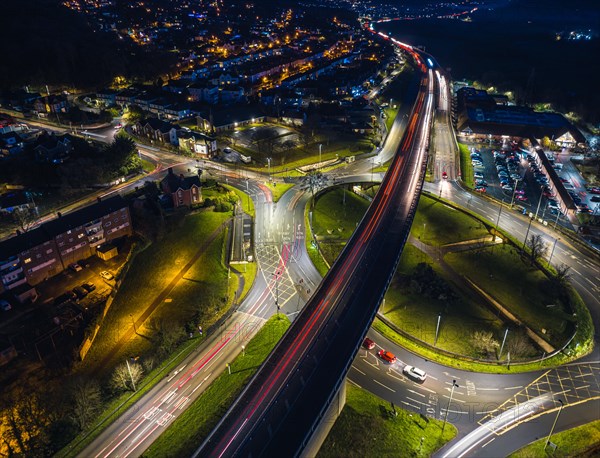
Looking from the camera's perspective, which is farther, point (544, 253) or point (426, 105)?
point (426, 105)

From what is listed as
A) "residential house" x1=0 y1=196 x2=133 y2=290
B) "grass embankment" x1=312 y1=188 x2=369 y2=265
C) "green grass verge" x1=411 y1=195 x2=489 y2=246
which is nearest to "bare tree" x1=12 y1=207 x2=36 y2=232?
"residential house" x1=0 y1=196 x2=133 y2=290

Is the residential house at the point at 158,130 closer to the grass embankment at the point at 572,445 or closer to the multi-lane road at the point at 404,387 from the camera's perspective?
the multi-lane road at the point at 404,387

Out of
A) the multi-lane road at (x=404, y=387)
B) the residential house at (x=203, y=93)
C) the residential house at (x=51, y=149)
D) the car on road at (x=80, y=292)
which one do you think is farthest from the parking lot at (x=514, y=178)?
the residential house at (x=51, y=149)

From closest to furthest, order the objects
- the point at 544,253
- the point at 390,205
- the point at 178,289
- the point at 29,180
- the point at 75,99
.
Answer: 1. the point at 178,289
2. the point at 544,253
3. the point at 390,205
4. the point at 29,180
5. the point at 75,99

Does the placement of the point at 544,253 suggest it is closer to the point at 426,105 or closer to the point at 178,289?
the point at 178,289

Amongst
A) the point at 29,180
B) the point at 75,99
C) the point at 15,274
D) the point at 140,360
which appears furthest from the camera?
the point at 75,99

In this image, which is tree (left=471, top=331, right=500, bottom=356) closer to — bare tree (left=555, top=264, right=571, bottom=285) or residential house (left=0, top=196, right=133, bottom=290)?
bare tree (left=555, top=264, right=571, bottom=285)

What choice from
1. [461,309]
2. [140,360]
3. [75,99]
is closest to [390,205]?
[461,309]
